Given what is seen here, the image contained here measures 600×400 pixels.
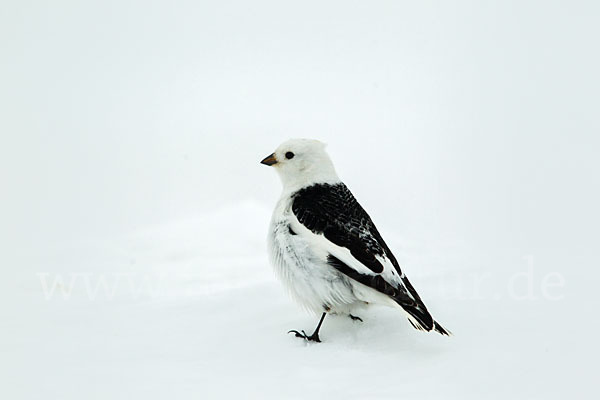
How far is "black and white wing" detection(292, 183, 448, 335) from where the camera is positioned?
3.38m

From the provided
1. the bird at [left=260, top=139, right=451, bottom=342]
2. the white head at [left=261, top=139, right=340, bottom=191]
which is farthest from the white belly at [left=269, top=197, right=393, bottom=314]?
the white head at [left=261, top=139, right=340, bottom=191]

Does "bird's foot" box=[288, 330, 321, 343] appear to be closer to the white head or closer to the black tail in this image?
the black tail

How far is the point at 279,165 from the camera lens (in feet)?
14.1

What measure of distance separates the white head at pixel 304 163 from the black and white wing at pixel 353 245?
0.41 ft

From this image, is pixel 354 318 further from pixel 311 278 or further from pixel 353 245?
pixel 353 245

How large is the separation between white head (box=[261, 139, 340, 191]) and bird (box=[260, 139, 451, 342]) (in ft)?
0.14

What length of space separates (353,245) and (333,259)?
138 mm

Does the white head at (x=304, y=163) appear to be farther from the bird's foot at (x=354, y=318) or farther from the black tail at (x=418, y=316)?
the black tail at (x=418, y=316)

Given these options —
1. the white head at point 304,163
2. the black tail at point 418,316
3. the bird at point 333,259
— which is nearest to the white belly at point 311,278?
the bird at point 333,259

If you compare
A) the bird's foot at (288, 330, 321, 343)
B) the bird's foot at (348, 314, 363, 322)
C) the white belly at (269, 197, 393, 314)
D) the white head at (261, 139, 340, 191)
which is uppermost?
the white head at (261, 139, 340, 191)

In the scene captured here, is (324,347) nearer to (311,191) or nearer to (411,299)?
(411,299)

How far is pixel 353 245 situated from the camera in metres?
3.59

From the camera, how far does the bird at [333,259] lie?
3447mm

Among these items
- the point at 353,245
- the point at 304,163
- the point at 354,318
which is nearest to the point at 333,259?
the point at 353,245
